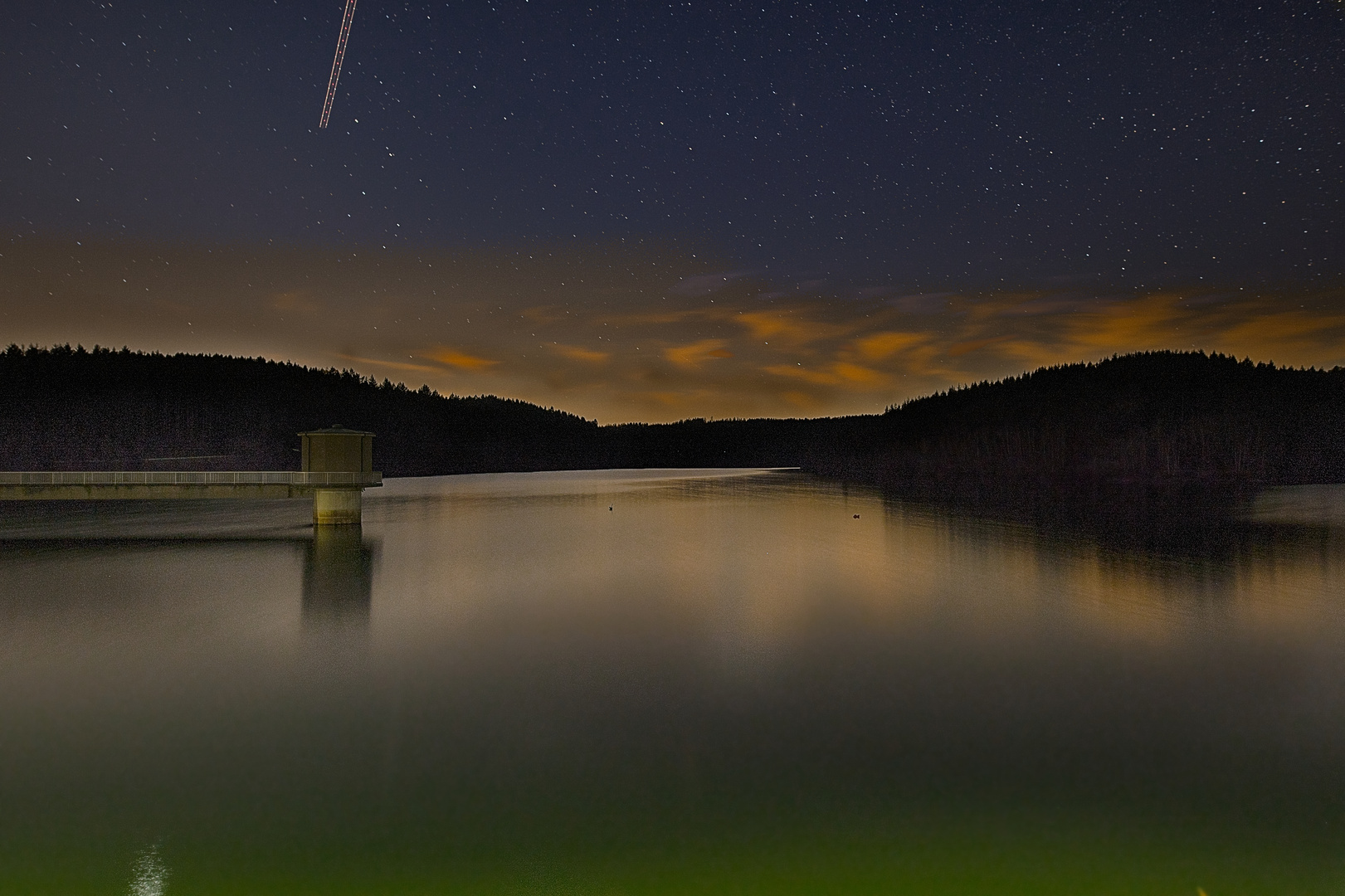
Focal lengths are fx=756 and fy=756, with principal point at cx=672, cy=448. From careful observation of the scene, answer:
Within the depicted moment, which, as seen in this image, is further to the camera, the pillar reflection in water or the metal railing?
the metal railing

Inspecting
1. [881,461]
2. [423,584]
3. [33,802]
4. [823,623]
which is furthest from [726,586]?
[881,461]

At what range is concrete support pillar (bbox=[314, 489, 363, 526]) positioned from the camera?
119 ft

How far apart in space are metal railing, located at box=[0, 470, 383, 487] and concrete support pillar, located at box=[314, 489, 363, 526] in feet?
6.00

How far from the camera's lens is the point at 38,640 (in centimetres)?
1594

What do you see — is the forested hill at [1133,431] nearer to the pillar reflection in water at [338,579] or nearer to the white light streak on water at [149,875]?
the pillar reflection in water at [338,579]

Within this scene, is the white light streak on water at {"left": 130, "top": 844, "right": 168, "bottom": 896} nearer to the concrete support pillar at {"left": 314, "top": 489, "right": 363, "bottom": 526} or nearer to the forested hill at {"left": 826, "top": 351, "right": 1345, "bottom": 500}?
the concrete support pillar at {"left": 314, "top": 489, "right": 363, "bottom": 526}

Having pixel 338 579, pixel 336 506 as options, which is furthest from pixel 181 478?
pixel 338 579

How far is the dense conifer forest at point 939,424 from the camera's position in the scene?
105125 mm

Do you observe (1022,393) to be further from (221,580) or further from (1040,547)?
(221,580)

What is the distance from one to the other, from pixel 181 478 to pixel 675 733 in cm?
3028

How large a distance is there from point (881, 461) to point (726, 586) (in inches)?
6279

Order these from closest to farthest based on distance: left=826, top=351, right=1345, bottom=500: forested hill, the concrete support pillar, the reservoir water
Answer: the reservoir water, the concrete support pillar, left=826, top=351, right=1345, bottom=500: forested hill

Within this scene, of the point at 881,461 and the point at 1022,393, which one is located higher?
the point at 1022,393

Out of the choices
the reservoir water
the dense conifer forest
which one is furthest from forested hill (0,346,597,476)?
the reservoir water
